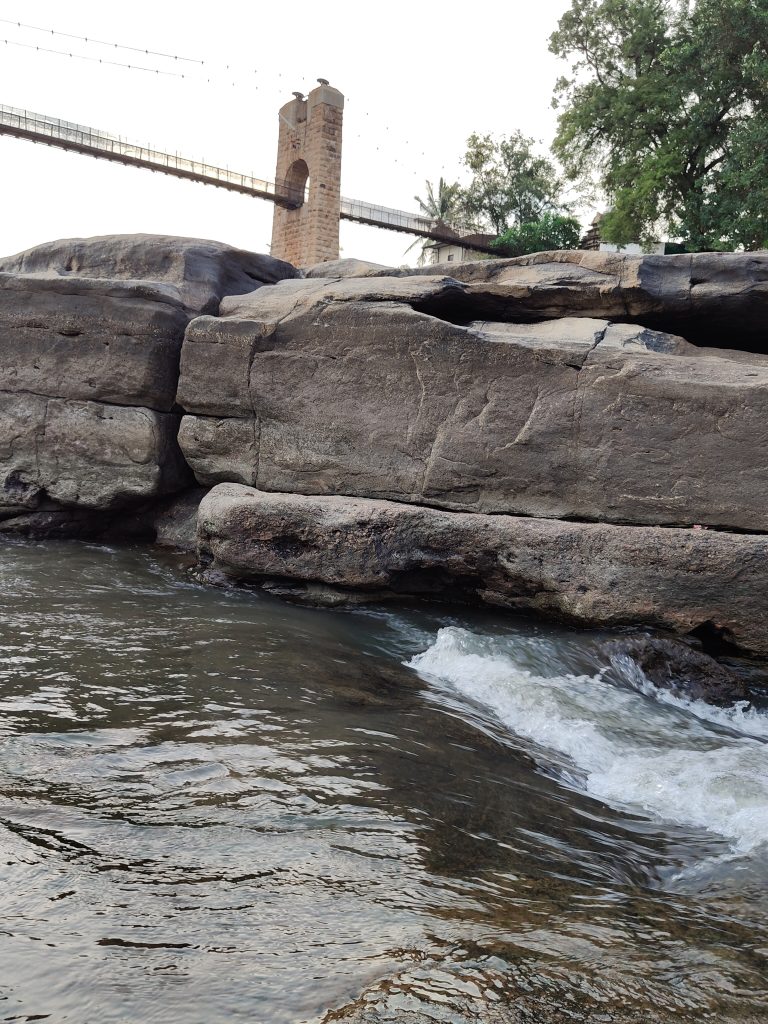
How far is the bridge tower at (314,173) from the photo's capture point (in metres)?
23.4

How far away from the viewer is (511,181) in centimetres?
3447

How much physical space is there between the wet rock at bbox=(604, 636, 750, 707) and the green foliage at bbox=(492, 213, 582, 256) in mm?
24730

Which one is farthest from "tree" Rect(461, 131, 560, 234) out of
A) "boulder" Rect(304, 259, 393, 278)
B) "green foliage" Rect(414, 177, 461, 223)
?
"boulder" Rect(304, 259, 393, 278)

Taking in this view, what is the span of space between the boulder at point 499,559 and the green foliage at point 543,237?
2410cm

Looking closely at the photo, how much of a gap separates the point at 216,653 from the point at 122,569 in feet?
7.18

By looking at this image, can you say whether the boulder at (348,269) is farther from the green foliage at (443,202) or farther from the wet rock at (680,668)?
the green foliage at (443,202)

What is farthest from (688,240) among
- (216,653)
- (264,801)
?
(264,801)

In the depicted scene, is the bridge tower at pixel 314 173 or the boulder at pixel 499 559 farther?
the bridge tower at pixel 314 173

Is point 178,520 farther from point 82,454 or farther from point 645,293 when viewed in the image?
point 645,293

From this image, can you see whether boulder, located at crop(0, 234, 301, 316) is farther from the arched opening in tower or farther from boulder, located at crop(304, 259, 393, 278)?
the arched opening in tower

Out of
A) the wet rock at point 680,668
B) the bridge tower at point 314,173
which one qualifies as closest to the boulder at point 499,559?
the wet rock at point 680,668

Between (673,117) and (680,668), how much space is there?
17463mm

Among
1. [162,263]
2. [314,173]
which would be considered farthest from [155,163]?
[162,263]

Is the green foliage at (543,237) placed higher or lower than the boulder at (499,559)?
higher
